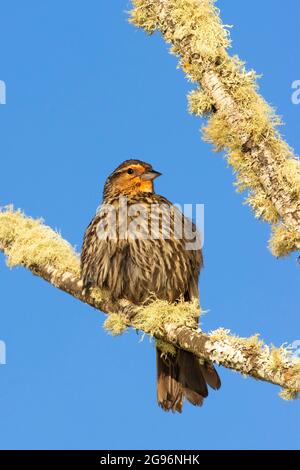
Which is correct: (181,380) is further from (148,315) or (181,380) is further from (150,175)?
(150,175)

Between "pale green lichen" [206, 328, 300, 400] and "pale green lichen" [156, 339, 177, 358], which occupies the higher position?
"pale green lichen" [156, 339, 177, 358]

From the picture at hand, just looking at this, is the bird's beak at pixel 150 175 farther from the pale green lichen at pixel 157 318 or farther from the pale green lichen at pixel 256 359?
the pale green lichen at pixel 256 359

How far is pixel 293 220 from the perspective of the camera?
446 centimetres

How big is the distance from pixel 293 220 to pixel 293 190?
0.14m

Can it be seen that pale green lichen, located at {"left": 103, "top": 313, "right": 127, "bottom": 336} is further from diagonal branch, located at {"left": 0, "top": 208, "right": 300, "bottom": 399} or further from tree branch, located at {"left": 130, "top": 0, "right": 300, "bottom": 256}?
tree branch, located at {"left": 130, "top": 0, "right": 300, "bottom": 256}

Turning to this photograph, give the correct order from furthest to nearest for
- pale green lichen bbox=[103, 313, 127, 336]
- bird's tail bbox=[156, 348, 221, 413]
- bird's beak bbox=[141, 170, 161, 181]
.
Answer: bird's beak bbox=[141, 170, 161, 181] < bird's tail bbox=[156, 348, 221, 413] < pale green lichen bbox=[103, 313, 127, 336]

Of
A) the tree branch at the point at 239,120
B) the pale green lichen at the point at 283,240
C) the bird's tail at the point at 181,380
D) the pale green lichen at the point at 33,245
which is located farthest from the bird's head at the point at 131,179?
the pale green lichen at the point at 283,240

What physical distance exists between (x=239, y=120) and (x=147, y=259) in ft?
4.23

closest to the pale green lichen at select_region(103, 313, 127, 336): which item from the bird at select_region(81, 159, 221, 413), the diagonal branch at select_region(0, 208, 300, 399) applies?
the diagonal branch at select_region(0, 208, 300, 399)

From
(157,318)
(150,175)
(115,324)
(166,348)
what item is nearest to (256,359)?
(157,318)

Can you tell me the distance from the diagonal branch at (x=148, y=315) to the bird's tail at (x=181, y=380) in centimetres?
52

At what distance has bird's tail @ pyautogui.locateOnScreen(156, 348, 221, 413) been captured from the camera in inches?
219

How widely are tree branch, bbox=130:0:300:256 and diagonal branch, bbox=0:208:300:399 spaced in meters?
0.61

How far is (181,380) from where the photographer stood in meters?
5.75
